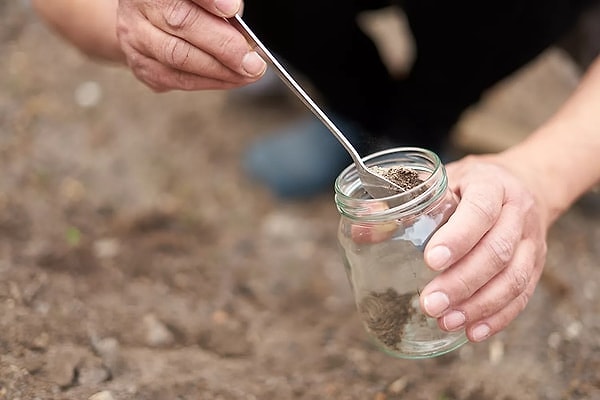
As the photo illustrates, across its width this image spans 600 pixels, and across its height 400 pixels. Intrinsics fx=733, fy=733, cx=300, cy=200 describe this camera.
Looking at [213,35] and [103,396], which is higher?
[213,35]

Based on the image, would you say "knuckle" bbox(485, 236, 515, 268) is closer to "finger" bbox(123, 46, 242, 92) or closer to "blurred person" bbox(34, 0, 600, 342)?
"blurred person" bbox(34, 0, 600, 342)

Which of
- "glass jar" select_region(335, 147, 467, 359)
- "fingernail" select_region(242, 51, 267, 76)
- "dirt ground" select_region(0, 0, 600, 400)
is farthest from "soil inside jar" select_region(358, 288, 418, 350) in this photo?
"fingernail" select_region(242, 51, 267, 76)

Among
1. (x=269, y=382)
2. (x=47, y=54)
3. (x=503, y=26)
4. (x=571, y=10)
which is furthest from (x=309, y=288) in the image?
(x=47, y=54)

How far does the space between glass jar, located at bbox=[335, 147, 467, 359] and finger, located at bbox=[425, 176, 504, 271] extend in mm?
48

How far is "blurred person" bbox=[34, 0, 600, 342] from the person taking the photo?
2.99 feet

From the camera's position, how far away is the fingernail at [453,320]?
90 cm

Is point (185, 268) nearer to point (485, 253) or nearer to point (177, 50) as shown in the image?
point (177, 50)

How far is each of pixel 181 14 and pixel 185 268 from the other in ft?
2.51

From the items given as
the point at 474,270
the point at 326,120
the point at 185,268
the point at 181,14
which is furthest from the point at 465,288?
the point at 185,268

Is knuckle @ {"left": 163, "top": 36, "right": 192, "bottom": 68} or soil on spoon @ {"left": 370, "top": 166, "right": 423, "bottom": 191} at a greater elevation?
knuckle @ {"left": 163, "top": 36, "right": 192, "bottom": 68}

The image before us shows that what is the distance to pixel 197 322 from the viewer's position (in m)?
1.40

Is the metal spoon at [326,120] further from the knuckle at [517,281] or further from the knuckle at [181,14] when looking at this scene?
the knuckle at [517,281]

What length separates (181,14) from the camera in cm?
93

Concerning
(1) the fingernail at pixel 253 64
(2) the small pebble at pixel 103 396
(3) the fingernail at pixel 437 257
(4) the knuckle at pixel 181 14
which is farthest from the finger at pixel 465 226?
(2) the small pebble at pixel 103 396
